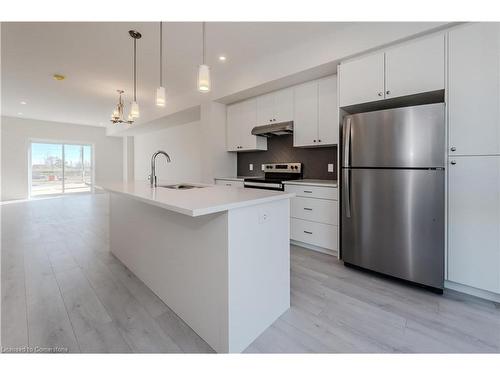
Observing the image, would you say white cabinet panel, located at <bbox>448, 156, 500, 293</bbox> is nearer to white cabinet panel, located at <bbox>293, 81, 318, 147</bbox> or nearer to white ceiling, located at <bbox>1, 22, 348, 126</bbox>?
white cabinet panel, located at <bbox>293, 81, 318, 147</bbox>

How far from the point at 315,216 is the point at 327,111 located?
139cm

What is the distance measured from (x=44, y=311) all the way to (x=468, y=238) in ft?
10.9

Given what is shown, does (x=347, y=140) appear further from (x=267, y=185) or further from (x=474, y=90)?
(x=267, y=185)

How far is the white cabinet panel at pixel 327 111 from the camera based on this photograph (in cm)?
302

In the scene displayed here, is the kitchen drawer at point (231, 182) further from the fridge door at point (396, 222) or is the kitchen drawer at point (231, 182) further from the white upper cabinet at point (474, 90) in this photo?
the white upper cabinet at point (474, 90)

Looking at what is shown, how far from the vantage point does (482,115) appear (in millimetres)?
1827

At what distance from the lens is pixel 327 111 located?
3.10 m

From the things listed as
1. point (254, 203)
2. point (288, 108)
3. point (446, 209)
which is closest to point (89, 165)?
point (288, 108)

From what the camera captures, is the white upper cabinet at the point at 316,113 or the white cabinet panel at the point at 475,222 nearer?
the white cabinet panel at the point at 475,222

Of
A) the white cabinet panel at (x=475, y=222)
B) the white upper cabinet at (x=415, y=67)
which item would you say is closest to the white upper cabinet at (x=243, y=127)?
the white upper cabinet at (x=415, y=67)

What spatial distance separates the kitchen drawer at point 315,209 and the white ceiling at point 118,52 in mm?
1969

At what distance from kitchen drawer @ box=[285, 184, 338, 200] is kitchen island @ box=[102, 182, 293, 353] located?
4.17ft

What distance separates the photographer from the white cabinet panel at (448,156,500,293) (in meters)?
1.80

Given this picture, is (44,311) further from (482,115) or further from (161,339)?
(482,115)
